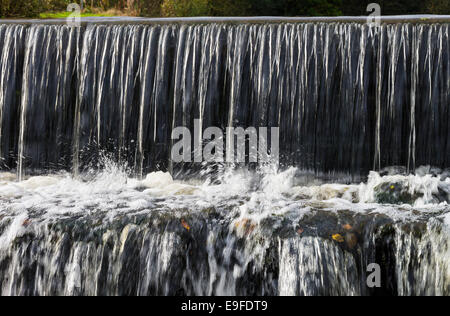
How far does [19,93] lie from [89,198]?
2.36 metres

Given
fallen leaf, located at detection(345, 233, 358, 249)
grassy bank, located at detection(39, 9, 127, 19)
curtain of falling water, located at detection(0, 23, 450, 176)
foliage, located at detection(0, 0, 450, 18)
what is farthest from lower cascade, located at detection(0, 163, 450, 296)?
grassy bank, located at detection(39, 9, 127, 19)

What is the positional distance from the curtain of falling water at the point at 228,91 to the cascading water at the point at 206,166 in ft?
0.06

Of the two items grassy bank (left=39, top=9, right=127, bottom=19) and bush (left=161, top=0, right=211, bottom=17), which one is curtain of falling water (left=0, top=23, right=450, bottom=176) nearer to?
bush (left=161, top=0, right=211, bottom=17)

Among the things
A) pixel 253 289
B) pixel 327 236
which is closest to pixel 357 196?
pixel 327 236

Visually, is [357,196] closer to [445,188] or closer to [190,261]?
[445,188]

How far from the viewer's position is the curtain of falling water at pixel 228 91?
24.0 feet

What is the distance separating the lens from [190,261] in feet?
17.2

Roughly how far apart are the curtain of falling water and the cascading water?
0.06 ft

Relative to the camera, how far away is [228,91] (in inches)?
303

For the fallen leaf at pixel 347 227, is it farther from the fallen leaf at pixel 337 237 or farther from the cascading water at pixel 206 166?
the fallen leaf at pixel 337 237

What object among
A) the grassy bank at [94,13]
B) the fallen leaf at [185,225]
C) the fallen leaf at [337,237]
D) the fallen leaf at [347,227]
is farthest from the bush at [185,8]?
the fallen leaf at [337,237]

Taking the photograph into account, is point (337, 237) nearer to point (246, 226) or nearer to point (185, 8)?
point (246, 226)

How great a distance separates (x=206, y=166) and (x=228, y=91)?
988 mm

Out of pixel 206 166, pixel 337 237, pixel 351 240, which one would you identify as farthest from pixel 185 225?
pixel 206 166
